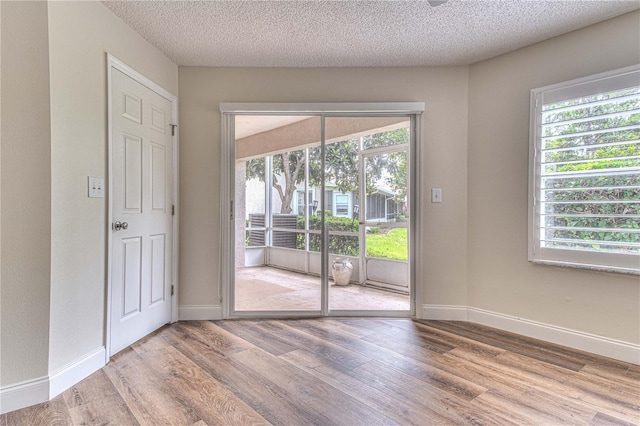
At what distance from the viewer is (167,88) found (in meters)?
2.79

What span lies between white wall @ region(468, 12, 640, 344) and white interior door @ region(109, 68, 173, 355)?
9.03 ft

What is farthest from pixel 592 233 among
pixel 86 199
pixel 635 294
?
pixel 86 199

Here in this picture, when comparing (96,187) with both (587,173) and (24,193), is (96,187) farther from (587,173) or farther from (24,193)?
(587,173)

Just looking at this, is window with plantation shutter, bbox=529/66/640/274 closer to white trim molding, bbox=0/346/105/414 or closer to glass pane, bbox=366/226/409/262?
glass pane, bbox=366/226/409/262

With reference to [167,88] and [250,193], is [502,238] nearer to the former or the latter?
[250,193]

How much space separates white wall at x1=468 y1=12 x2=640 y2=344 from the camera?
2213 mm

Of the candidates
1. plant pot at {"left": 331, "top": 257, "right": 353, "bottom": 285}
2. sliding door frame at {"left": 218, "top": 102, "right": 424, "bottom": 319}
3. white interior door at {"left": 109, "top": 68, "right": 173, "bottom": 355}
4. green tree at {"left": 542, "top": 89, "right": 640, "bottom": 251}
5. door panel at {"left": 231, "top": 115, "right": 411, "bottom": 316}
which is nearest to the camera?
green tree at {"left": 542, "top": 89, "right": 640, "bottom": 251}

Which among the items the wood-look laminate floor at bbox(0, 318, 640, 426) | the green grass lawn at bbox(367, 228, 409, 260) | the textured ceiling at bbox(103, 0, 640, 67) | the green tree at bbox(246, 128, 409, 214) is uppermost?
the textured ceiling at bbox(103, 0, 640, 67)

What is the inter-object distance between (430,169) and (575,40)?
1377 mm

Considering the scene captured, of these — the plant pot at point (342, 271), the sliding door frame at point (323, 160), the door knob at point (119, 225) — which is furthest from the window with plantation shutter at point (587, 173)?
the door knob at point (119, 225)

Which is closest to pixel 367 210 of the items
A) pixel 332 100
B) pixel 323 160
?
pixel 323 160

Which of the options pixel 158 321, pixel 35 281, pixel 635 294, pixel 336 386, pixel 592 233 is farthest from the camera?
pixel 158 321

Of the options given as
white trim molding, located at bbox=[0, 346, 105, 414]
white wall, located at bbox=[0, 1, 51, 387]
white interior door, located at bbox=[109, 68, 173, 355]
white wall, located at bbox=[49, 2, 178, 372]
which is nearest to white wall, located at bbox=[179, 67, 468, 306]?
white interior door, located at bbox=[109, 68, 173, 355]

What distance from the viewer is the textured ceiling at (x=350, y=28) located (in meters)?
2.09
